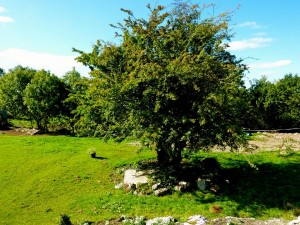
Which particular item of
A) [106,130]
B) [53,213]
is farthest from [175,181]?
[53,213]

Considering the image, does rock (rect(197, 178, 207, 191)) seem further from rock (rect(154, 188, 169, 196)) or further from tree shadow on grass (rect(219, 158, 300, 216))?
rock (rect(154, 188, 169, 196))

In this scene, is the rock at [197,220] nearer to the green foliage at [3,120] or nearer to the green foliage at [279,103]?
the green foliage at [279,103]

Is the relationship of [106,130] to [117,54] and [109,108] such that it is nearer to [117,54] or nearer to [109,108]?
[109,108]

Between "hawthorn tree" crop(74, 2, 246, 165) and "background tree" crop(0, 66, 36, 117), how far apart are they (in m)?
39.2

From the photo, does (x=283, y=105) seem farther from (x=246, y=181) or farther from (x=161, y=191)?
(x=161, y=191)

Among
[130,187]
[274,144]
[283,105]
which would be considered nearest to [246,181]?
[130,187]

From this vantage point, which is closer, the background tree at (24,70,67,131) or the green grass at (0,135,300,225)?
the green grass at (0,135,300,225)

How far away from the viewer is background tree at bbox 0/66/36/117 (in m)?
58.6

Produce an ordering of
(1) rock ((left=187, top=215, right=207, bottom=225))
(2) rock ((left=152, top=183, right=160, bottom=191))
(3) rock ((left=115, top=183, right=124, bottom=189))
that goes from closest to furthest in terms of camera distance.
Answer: (1) rock ((left=187, top=215, right=207, bottom=225)) < (2) rock ((left=152, top=183, right=160, bottom=191)) < (3) rock ((left=115, top=183, right=124, bottom=189))

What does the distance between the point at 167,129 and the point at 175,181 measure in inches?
156

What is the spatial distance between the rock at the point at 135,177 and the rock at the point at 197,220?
261 inches

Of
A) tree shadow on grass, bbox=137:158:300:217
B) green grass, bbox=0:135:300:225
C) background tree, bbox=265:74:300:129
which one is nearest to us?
green grass, bbox=0:135:300:225

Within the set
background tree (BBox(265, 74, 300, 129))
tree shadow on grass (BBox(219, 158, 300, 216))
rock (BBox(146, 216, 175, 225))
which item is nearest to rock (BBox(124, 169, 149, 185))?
tree shadow on grass (BBox(219, 158, 300, 216))

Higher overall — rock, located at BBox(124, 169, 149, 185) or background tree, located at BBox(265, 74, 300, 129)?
background tree, located at BBox(265, 74, 300, 129)
